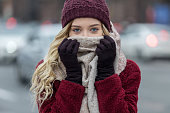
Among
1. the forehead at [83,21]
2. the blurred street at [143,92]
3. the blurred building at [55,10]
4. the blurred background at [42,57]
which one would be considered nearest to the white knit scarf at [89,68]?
the forehead at [83,21]

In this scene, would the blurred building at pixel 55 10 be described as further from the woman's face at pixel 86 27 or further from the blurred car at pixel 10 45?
the woman's face at pixel 86 27

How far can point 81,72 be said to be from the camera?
2482 mm

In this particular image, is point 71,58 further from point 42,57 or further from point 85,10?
point 42,57

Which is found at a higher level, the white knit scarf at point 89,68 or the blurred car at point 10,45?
the white knit scarf at point 89,68

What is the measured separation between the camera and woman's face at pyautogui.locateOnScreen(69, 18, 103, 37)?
252 cm

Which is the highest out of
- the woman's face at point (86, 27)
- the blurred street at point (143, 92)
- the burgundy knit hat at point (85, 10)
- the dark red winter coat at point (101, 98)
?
the burgundy knit hat at point (85, 10)

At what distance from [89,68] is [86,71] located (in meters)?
0.03

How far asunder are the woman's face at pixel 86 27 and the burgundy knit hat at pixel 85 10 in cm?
3

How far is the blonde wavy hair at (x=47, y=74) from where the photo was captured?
252 centimetres

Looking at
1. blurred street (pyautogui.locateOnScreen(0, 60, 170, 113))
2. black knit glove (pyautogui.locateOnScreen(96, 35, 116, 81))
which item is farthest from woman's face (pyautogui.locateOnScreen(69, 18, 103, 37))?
blurred street (pyautogui.locateOnScreen(0, 60, 170, 113))

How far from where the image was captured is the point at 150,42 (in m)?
14.8

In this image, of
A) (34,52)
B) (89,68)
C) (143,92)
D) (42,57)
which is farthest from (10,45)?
(89,68)

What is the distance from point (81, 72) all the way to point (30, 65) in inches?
275

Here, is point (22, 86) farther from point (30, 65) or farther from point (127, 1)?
point (127, 1)
